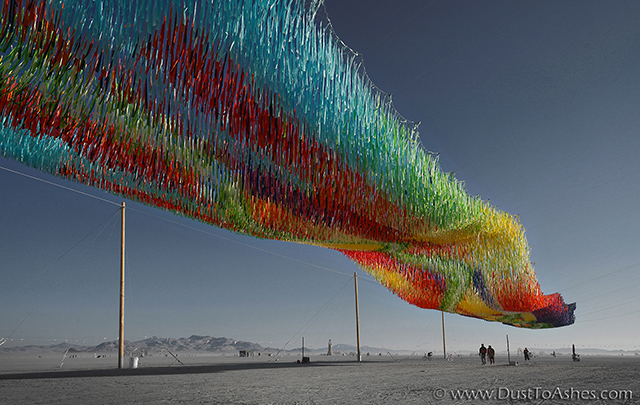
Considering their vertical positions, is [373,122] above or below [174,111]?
above

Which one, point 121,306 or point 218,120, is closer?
point 218,120

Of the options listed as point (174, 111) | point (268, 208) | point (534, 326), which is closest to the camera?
point (174, 111)

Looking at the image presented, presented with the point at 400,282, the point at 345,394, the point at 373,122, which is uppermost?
the point at 373,122

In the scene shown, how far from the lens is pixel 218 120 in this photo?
34.5ft

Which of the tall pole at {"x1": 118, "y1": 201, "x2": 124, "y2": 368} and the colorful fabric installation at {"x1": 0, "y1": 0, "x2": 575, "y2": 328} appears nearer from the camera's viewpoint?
the colorful fabric installation at {"x1": 0, "y1": 0, "x2": 575, "y2": 328}

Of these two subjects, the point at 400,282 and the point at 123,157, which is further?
the point at 400,282

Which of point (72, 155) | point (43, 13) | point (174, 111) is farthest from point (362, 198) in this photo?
point (43, 13)

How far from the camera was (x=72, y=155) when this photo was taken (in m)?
12.7

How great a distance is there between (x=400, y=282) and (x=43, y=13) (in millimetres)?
33113

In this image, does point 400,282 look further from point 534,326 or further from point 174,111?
point 534,326

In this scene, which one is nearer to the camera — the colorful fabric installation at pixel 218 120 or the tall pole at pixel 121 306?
the colorful fabric installation at pixel 218 120

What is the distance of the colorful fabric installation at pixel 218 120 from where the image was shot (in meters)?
7.92

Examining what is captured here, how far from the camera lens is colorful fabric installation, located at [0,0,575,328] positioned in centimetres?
792

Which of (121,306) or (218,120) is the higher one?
(218,120)
